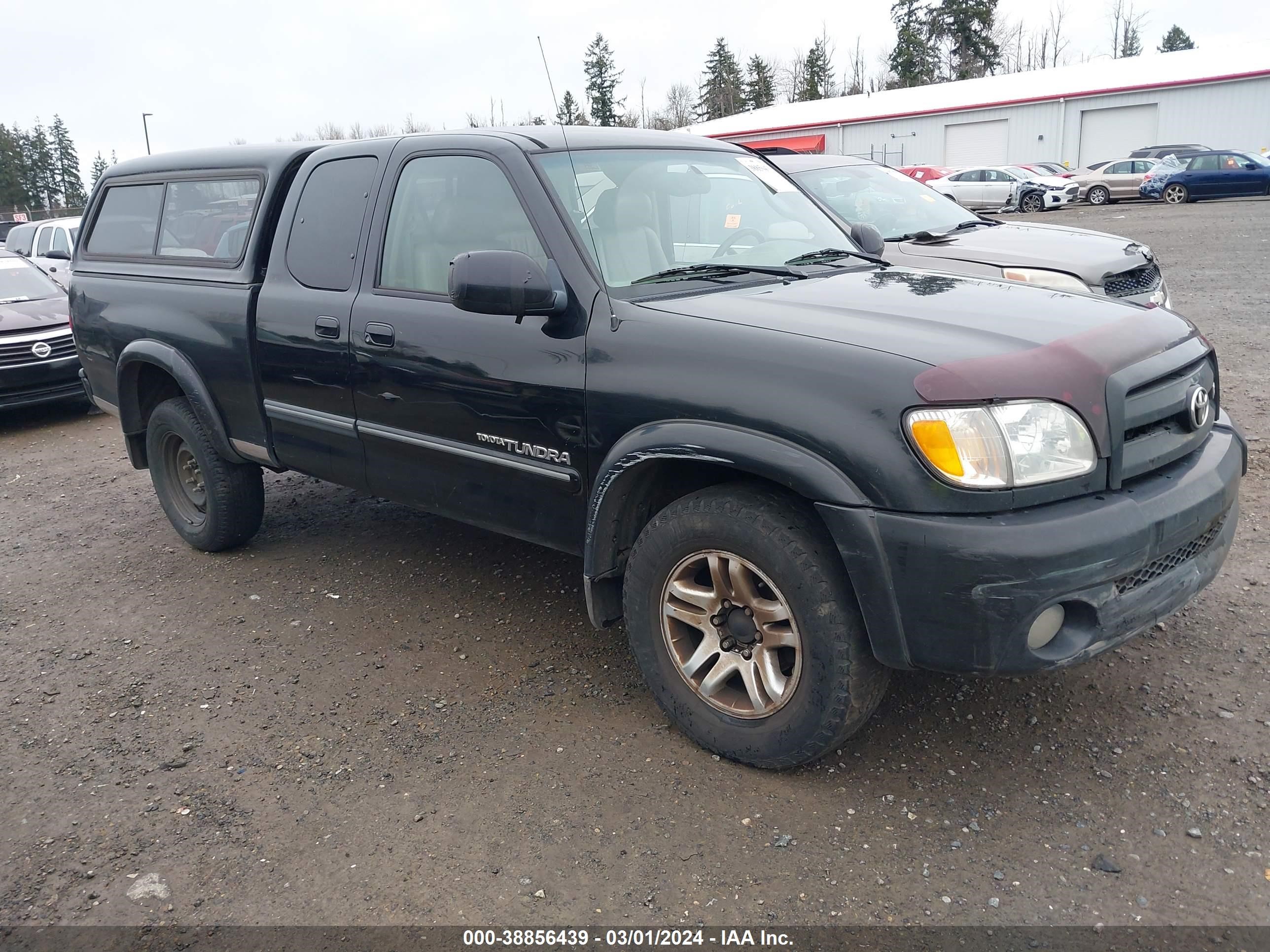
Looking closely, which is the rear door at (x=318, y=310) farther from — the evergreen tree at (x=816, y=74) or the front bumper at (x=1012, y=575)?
the evergreen tree at (x=816, y=74)

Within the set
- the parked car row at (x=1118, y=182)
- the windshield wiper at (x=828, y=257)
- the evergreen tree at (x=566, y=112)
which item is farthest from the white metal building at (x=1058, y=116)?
the windshield wiper at (x=828, y=257)

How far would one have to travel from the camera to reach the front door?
339 cm

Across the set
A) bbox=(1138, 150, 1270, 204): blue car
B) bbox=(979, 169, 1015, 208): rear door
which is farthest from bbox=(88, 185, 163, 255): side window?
bbox=(1138, 150, 1270, 204): blue car

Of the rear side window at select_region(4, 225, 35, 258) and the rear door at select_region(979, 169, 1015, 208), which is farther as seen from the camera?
the rear door at select_region(979, 169, 1015, 208)

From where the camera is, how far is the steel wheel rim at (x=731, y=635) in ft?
9.68

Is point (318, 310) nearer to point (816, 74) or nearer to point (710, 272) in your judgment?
point (710, 272)

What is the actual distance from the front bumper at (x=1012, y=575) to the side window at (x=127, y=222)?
420 centimetres

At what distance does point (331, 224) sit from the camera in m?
4.19

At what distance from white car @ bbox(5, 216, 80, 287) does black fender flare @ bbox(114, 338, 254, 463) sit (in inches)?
354

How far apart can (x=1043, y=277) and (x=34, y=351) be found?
27.1ft

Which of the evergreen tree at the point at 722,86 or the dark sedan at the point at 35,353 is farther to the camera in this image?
the evergreen tree at the point at 722,86

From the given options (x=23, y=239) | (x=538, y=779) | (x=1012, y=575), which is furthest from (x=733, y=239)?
(x=23, y=239)

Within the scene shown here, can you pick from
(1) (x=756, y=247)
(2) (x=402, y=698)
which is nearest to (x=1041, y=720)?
(1) (x=756, y=247)

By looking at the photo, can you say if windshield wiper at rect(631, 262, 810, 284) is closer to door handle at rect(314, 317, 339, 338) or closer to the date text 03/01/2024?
door handle at rect(314, 317, 339, 338)
